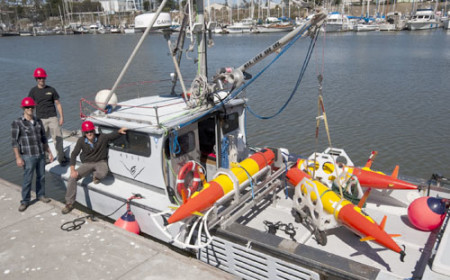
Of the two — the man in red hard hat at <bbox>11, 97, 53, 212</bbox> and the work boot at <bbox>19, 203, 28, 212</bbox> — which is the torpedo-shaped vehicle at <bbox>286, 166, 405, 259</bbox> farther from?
the work boot at <bbox>19, 203, 28, 212</bbox>

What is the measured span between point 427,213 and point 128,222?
505cm

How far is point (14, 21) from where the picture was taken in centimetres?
11788

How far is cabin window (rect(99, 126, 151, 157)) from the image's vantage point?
20.7 feet

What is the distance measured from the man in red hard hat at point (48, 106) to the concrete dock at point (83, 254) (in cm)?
217

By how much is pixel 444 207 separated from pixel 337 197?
1582 millimetres

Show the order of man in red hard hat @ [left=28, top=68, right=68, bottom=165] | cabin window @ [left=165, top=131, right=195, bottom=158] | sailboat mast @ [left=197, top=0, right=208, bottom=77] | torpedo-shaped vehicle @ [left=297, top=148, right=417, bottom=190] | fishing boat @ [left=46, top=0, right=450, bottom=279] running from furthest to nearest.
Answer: man in red hard hat @ [left=28, top=68, right=68, bottom=165]
sailboat mast @ [left=197, top=0, right=208, bottom=77]
cabin window @ [left=165, top=131, right=195, bottom=158]
torpedo-shaped vehicle @ [left=297, top=148, right=417, bottom=190]
fishing boat @ [left=46, top=0, right=450, bottom=279]

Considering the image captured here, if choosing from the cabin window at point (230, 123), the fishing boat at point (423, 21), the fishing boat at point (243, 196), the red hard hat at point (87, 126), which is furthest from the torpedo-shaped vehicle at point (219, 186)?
the fishing boat at point (423, 21)

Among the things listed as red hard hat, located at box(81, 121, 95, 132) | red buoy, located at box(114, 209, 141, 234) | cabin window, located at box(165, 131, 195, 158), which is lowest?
red buoy, located at box(114, 209, 141, 234)

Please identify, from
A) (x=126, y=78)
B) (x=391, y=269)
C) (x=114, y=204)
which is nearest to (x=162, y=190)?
(x=114, y=204)

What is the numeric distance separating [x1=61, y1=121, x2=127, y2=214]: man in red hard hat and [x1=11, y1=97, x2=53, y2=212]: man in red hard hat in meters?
0.61

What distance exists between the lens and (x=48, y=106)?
7859mm

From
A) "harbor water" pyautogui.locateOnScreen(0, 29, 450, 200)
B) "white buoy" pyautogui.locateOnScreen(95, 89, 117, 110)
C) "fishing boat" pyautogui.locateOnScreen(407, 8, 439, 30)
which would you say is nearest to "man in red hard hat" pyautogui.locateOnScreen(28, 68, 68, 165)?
"harbor water" pyautogui.locateOnScreen(0, 29, 450, 200)

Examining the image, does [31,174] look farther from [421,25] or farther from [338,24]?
[421,25]

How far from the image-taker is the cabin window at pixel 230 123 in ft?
24.0
